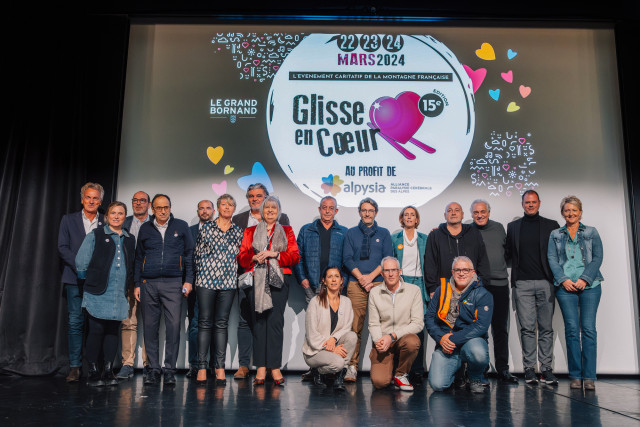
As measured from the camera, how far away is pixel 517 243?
4496 millimetres

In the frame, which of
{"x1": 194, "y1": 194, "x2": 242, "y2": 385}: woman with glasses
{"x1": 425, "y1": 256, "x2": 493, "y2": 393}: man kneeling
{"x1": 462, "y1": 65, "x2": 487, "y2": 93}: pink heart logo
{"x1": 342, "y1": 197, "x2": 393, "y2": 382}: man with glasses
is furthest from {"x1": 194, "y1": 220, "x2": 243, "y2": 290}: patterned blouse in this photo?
{"x1": 462, "y1": 65, "x2": 487, "y2": 93}: pink heart logo

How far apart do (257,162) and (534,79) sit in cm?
288

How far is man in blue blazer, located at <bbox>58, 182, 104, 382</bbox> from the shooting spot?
4055mm

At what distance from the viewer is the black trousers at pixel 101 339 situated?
12.3 ft

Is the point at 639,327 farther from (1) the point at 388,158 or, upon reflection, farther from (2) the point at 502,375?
(1) the point at 388,158

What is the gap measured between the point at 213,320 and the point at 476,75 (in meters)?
3.43

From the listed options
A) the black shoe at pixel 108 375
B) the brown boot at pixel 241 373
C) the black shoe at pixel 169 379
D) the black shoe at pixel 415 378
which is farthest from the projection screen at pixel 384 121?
the black shoe at pixel 108 375

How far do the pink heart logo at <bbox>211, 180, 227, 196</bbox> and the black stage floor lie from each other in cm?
177

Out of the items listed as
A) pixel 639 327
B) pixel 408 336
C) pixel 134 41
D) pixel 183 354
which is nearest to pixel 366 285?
pixel 408 336

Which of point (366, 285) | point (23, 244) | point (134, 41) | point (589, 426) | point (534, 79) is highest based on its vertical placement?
point (134, 41)

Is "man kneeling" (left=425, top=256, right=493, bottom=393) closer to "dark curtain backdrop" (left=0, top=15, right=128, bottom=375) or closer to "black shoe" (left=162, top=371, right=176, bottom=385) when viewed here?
"black shoe" (left=162, top=371, right=176, bottom=385)

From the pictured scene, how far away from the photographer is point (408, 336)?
393cm

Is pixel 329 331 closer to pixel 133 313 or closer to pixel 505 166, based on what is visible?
pixel 133 313

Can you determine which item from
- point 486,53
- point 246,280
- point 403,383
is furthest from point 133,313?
point 486,53
